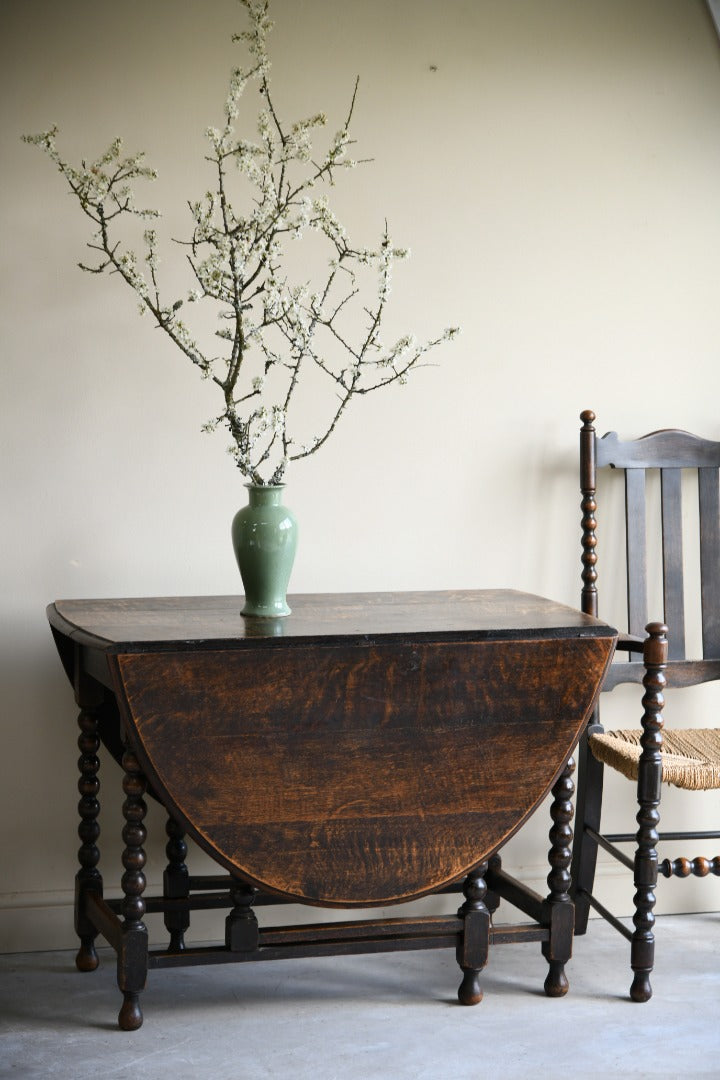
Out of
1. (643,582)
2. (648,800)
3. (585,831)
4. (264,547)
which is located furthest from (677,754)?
(264,547)

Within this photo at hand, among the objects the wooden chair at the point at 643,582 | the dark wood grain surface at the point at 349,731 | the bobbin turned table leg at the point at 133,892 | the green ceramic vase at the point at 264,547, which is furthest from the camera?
the wooden chair at the point at 643,582

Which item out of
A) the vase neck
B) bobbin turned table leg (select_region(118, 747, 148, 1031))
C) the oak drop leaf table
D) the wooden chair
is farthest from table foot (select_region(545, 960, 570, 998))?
the vase neck

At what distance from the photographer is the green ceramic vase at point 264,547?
2.17 m

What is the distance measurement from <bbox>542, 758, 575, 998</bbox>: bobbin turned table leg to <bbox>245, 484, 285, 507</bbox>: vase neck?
762 millimetres

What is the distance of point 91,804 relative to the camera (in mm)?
2326

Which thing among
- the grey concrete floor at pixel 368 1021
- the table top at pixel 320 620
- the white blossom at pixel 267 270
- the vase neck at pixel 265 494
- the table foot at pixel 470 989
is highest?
the white blossom at pixel 267 270

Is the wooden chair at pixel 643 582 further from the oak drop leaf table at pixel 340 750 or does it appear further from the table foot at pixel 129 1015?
the table foot at pixel 129 1015

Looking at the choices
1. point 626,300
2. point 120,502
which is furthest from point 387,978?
point 626,300

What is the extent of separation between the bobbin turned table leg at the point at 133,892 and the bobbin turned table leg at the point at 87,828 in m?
0.27

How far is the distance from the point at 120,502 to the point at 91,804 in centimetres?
65

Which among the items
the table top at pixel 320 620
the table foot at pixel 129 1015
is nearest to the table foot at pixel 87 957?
the table foot at pixel 129 1015

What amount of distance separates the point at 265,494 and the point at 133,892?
761 millimetres

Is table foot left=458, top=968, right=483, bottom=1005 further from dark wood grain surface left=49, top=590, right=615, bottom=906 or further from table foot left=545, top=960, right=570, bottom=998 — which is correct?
dark wood grain surface left=49, top=590, right=615, bottom=906

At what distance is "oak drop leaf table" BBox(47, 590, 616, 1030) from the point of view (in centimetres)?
194
